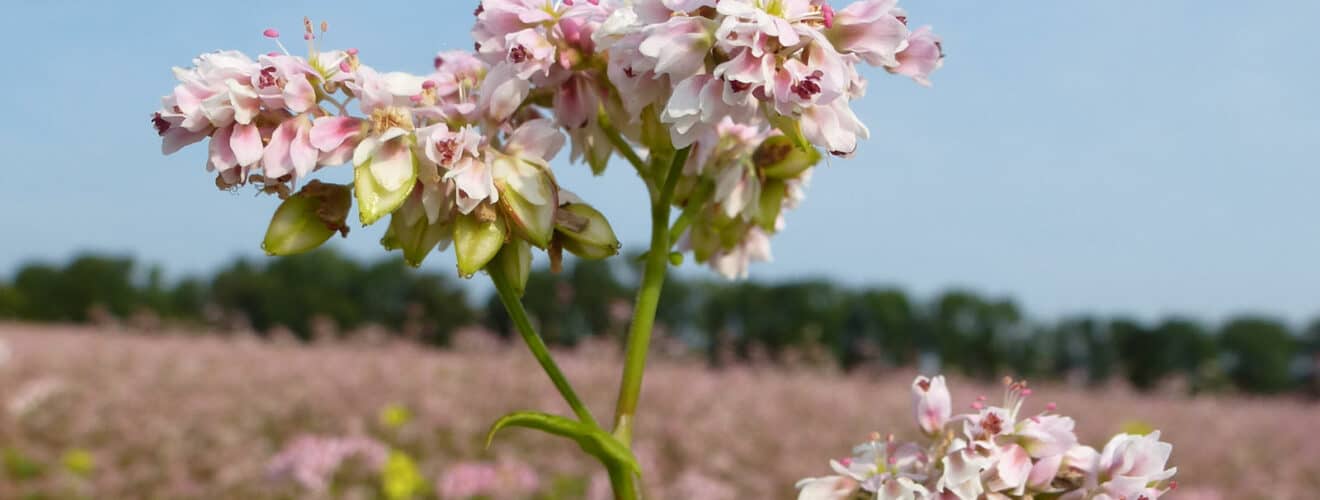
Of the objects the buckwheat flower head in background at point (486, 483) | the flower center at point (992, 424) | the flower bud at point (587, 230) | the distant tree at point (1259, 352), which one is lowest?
the distant tree at point (1259, 352)

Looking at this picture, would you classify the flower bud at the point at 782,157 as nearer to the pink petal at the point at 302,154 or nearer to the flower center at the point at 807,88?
the flower center at the point at 807,88

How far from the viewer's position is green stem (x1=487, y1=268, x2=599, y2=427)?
3.93 feet

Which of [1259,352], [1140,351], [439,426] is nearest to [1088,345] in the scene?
[1140,351]

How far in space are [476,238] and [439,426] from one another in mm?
6511

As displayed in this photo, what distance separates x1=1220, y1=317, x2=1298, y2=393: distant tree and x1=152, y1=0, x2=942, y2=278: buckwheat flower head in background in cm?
3257

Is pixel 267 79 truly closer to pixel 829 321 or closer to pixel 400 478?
pixel 400 478

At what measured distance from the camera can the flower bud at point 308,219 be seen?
1144mm

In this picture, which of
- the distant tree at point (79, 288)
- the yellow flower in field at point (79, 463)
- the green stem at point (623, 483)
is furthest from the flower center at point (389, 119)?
the distant tree at point (79, 288)

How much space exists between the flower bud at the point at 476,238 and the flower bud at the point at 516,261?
0.15ft

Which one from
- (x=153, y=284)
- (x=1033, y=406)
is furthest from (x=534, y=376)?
Answer: (x=153, y=284)

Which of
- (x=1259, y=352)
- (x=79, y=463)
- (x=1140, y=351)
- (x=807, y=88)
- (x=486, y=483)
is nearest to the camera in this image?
(x=807, y=88)

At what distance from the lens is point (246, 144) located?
1.08 meters

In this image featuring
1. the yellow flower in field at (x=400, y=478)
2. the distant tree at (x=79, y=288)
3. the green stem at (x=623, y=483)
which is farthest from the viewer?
the distant tree at (x=79, y=288)

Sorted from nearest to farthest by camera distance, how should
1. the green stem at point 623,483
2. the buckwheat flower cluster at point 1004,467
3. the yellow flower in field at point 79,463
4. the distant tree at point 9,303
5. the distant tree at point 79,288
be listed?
1. the buckwheat flower cluster at point 1004,467
2. the green stem at point 623,483
3. the yellow flower in field at point 79,463
4. the distant tree at point 9,303
5. the distant tree at point 79,288
